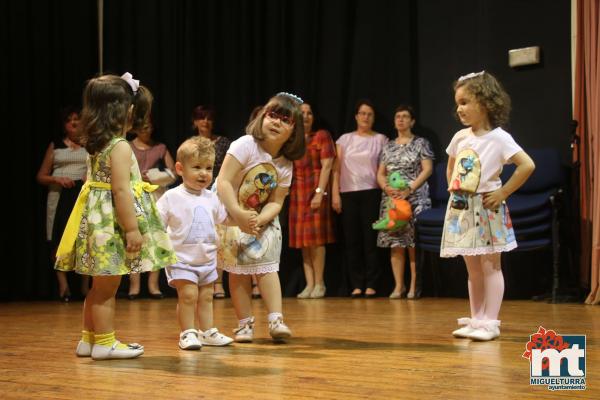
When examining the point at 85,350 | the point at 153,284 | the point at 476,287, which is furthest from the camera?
the point at 153,284

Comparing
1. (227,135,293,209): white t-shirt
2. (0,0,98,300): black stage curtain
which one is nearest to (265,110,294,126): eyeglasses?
(227,135,293,209): white t-shirt

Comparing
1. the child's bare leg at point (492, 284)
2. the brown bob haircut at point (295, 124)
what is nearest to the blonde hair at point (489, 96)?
the child's bare leg at point (492, 284)

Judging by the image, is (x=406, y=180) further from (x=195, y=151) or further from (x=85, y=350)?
(x=85, y=350)

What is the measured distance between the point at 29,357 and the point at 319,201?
11.7 ft

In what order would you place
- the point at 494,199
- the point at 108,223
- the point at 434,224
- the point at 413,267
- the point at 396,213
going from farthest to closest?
the point at 413,267
the point at 396,213
the point at 434,224
the point at 494,199
the point at 108,223

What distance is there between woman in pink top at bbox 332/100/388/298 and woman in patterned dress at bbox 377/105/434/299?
4.9 inches

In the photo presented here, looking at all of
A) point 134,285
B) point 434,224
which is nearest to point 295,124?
point 434,224

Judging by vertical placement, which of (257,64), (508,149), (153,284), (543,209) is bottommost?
(153,284)

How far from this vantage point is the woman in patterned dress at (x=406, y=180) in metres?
6.21

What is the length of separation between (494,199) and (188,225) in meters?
1.32

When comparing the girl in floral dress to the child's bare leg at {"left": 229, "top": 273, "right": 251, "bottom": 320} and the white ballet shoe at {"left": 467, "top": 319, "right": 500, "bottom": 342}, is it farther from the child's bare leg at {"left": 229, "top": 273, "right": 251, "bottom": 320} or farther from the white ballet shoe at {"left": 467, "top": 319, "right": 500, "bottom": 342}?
the white ballet shoe at {"left": 467, "top": 319, "right": 500, "bottom": 342}

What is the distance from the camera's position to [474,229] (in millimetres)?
3562

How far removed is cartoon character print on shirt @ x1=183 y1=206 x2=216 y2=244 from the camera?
3.26 metres

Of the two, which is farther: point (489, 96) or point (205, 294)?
point (489, 96)
